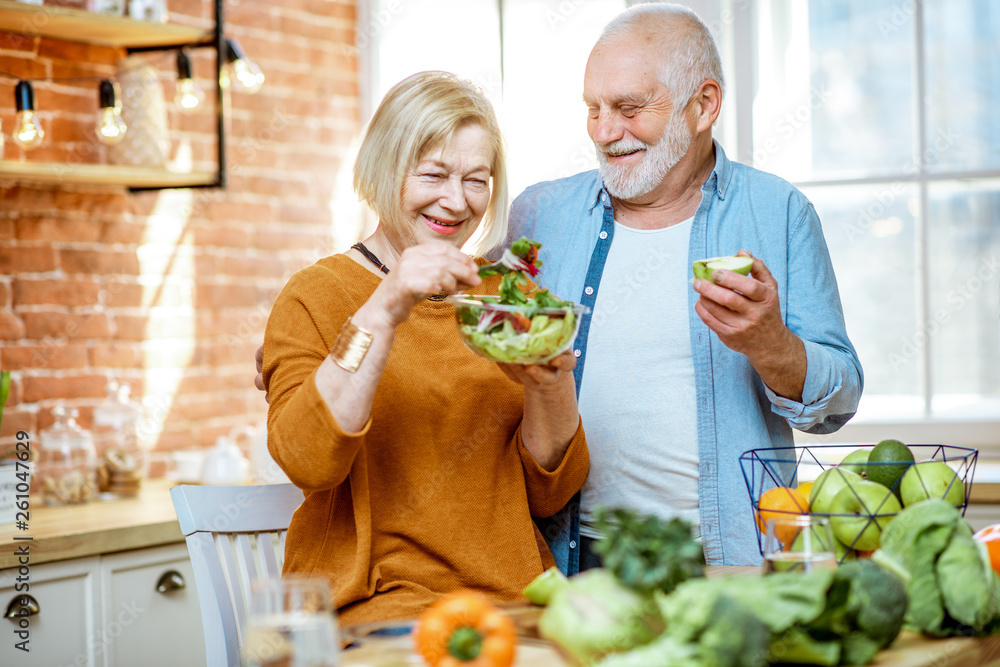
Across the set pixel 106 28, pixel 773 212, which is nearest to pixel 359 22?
pixel 106 28

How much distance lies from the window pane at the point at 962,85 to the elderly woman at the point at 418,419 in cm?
171

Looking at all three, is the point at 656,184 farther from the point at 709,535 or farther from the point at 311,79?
the point at 311,79

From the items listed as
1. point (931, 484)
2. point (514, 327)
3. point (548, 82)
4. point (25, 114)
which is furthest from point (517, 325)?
point (548, 82)

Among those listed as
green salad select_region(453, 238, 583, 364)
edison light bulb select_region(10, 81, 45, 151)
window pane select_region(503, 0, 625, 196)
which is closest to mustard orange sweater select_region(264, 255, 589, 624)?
green salad select_region(453, 238, 583, 364)

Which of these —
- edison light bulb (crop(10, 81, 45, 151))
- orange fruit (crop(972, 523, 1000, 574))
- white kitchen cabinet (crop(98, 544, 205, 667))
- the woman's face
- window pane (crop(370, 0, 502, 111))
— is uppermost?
window pane (crop(370, 0, 502, 111))

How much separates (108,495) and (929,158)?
244cm

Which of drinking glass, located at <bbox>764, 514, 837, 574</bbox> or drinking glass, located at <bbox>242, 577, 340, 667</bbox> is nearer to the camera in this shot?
drinking glass, located at <bbox>242, 577, 340, 667</bbox>

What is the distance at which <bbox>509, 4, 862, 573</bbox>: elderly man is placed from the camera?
5.83ft

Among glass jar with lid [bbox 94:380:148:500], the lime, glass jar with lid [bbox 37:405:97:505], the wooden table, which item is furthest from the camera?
glass jar with lid [bbox 94:380:148:500]

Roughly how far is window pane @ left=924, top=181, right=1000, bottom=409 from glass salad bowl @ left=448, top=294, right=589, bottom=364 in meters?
1.91

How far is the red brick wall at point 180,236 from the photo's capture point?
248cm

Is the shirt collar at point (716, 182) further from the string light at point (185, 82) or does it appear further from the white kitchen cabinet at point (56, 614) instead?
the white kitchen cabinet at point (56, 614)

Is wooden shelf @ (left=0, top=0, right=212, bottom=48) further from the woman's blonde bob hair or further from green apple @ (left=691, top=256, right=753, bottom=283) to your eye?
green apple @ (left=691, top=256, right=753, bottom=283)

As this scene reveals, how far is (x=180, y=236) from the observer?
111 inches
